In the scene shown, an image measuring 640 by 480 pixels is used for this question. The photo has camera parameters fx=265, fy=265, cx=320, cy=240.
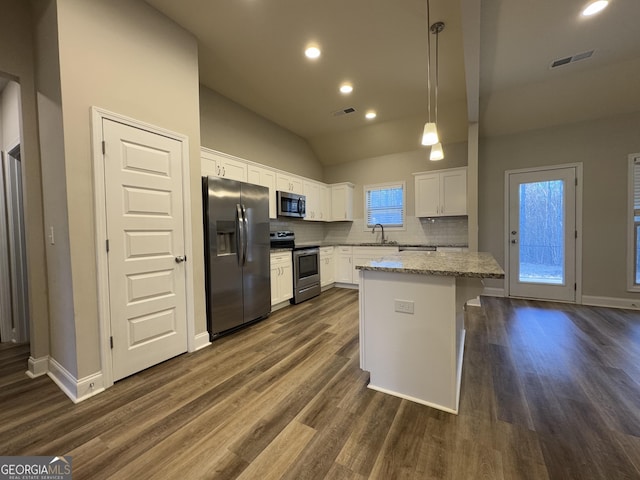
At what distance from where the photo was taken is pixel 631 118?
12.4 feet

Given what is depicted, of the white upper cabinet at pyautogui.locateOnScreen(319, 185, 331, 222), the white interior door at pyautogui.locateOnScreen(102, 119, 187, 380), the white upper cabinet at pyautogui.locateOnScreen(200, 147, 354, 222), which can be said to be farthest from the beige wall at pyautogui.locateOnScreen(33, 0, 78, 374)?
the white upper cabinet at pyautogui.locateOnScreen(319, 185, 331, 222)

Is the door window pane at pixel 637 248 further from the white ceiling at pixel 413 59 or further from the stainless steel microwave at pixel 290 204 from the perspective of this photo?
the stainless steel microwave at pixel 290 204

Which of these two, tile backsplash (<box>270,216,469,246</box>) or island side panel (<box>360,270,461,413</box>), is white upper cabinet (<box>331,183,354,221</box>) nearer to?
tile backsplash (<box>270,216,469,246</box>)

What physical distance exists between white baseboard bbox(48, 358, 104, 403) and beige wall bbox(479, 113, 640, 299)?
19.9ft

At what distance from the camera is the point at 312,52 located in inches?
115

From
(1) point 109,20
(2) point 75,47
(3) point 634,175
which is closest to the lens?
(2) point 75,47

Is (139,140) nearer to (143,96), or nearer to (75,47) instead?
(143,96)

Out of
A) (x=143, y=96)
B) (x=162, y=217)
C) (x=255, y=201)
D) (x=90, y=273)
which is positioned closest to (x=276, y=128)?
(x=255, y=201)

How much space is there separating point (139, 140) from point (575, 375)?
4048mm

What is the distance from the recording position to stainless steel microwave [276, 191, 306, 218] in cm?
452

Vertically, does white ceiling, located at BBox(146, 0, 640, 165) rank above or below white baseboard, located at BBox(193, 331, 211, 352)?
above

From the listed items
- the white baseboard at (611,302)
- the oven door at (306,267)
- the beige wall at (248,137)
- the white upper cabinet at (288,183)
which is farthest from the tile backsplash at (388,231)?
the white baseboard at (611,302)

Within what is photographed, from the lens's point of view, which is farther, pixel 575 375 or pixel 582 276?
pixel 582 276

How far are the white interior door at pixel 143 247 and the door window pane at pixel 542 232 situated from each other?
515cm
